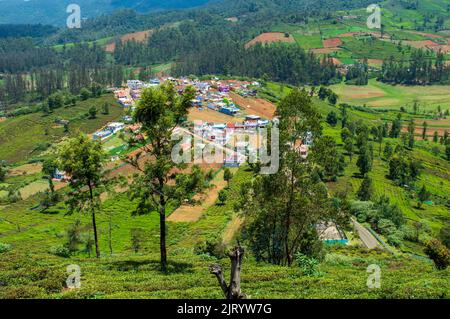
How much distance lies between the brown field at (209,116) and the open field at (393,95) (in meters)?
56.0

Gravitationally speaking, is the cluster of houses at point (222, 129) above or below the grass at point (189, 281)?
below

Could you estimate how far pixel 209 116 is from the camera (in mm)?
99375

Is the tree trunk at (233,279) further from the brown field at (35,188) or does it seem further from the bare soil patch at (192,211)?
the brown field at (35,188)

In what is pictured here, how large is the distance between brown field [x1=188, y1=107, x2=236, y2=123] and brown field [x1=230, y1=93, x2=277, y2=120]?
26.4 feet

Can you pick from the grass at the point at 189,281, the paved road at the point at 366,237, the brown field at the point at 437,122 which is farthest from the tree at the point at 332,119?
the grass at the point at 189,281

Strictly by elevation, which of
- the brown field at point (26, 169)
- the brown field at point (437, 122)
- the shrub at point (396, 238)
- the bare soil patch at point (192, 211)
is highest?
the bare soil patch at point (192, 211)

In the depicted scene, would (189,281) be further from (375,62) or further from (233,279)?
(375,62)

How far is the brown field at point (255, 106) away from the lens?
352 ft

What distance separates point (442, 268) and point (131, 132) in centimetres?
1649

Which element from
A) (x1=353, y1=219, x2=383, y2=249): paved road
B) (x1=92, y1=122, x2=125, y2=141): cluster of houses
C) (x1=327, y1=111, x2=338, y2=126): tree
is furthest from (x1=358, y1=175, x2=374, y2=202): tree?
(x1=92, y1=122, x2=125, y2=141): cluster of houses

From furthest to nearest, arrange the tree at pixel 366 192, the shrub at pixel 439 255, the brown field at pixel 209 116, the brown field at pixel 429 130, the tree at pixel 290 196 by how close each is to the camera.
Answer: the brown field at pixel 429 130 < the brown field at pixel 209 116 < the tree at pixel 366 192 < the shrub at pixel 439 255 < the tree at pixel 290 196

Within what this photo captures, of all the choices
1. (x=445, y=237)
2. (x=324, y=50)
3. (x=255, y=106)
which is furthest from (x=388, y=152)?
(x=324, y=50)

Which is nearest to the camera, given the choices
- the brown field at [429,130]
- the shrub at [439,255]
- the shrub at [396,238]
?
the shrub at [439,255]

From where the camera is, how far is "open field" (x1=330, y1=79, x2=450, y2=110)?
139500 millimetres
